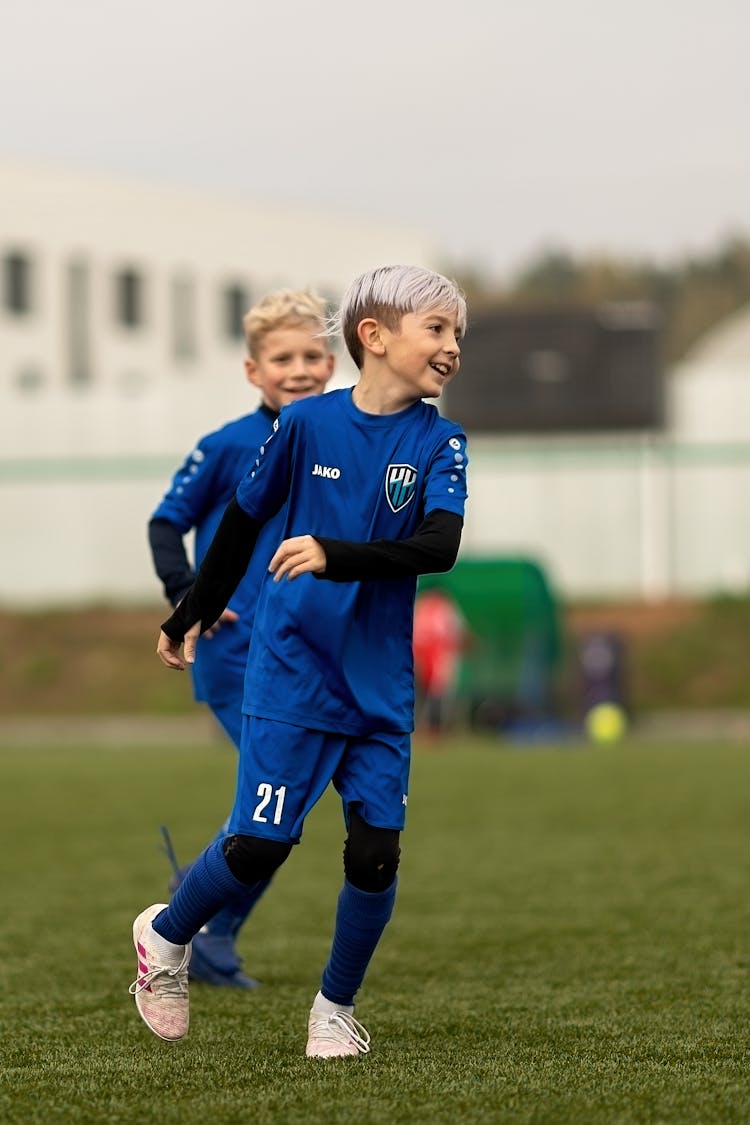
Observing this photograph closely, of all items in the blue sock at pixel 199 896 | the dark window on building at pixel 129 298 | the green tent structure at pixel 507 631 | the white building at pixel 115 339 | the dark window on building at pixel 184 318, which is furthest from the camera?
the dark window on building at pixel 184 318

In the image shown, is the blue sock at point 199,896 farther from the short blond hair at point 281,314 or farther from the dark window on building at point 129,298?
the dark window on building at point 129,298

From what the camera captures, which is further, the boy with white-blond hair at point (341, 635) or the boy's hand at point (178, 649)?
the boy's hand at point (178, 649)

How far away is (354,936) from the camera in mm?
4738

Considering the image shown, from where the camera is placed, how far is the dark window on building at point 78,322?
45.4 meters

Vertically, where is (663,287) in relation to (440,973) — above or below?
above

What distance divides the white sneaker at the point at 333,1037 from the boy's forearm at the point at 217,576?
994 millimetres

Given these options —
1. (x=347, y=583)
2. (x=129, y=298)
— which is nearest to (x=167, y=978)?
(x=347, y=583)

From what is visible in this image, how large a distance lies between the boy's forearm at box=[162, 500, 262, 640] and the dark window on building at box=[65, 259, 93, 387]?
135 ft

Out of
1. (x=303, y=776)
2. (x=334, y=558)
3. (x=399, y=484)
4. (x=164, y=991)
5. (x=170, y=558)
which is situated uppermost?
(x=399, y=484)

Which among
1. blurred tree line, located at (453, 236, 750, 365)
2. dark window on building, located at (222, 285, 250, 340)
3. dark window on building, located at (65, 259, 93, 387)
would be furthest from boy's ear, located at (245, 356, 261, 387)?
blurred tree line, located at (453, 236, 750, 365)

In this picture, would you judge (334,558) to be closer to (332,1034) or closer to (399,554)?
(399,554)

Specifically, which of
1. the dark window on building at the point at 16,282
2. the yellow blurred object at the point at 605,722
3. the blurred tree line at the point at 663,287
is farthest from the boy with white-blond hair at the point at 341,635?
the blurred tree line at the point at 663,287

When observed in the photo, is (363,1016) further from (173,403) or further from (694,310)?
(694,310)

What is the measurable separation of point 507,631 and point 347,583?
18.5m
